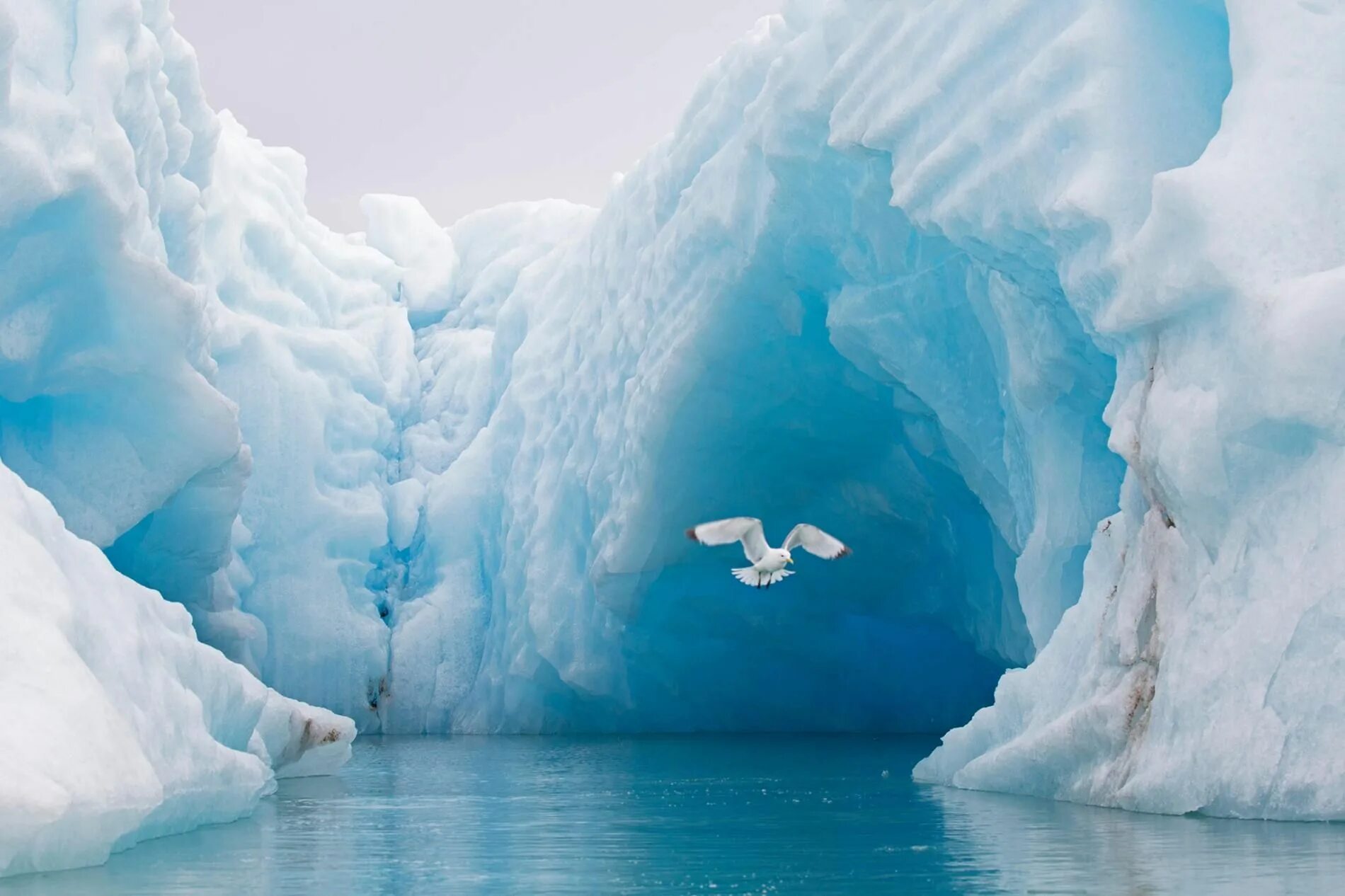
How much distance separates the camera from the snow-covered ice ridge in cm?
716

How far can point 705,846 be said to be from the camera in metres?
6.34

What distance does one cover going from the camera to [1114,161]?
8.42 m

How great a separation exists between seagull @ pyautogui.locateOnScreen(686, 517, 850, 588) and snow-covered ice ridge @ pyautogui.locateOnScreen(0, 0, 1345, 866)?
163 cm

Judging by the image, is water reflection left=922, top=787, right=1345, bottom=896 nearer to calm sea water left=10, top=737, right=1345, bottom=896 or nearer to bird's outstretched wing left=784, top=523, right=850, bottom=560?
calm sea water left=10, top=737, right=1345, bottom=896

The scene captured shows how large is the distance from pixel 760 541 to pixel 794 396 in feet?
22.9

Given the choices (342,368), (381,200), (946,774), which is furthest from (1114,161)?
(381,200)

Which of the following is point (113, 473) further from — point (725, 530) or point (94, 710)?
point (94, 710)

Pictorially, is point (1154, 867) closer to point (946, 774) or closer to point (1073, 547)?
point (946, 774)

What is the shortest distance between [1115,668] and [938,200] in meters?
3.88

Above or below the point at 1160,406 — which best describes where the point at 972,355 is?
above

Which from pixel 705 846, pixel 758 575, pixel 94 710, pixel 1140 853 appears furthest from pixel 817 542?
pixel 94 710

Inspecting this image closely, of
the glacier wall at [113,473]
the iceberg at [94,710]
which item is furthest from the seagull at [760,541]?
the glacier wall at [113,473]

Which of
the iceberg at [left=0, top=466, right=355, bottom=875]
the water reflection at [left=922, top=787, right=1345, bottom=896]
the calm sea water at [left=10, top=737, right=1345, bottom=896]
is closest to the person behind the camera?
the water reflection at [left=922, top=787, right=1345, bottom=896]

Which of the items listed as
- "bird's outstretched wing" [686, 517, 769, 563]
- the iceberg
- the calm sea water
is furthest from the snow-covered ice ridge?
"bird's outstretched wing" [686, 517, 769, 563]
